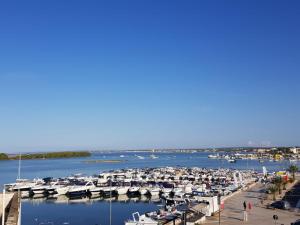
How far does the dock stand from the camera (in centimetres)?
1695

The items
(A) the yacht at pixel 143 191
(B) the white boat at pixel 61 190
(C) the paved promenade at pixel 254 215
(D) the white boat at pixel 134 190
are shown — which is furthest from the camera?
(B) the white boat at pixel 61 190

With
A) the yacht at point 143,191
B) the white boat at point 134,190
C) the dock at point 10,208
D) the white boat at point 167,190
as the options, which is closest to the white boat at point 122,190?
the white boat at point 134,190

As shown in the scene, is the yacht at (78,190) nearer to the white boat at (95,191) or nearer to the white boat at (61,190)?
the white boat at (61,190)

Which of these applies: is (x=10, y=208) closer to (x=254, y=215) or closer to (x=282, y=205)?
(x=254, y=215)

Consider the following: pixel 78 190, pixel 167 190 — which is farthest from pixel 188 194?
pixel 78 190

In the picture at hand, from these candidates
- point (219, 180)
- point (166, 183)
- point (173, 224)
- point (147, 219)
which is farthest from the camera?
point (219, 180)

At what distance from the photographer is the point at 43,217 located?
43.3m

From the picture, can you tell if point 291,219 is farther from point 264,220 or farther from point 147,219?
point 147,219

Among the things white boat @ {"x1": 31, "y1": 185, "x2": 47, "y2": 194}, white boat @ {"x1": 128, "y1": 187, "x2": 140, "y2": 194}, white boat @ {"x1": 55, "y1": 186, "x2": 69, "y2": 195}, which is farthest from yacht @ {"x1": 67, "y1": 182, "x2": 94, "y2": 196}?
white boat @ {"x1": 128, "y1": 187, "x2": 140, "y2": 194}

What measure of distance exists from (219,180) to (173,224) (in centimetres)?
4577

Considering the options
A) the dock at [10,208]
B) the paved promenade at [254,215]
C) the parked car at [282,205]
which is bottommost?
the paved promenade at [254,215]

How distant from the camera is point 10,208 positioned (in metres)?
18.8

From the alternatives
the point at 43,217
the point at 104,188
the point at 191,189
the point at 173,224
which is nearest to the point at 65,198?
the point at 104,188

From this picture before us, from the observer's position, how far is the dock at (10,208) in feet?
55.6
